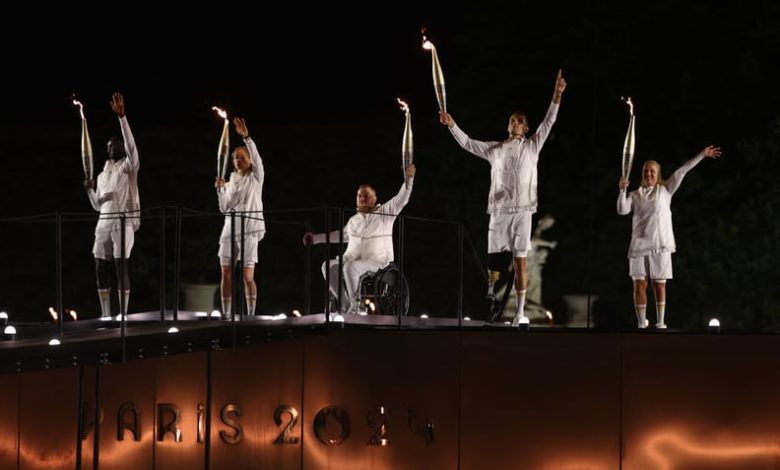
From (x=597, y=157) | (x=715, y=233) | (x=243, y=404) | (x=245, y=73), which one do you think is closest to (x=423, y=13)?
(x=245, y=73)

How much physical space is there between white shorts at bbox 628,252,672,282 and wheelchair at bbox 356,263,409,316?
192 cm

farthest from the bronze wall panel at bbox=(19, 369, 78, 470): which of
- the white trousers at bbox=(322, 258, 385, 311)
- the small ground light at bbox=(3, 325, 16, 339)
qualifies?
the white trousers at bbox=(322, 258, 385, 311)

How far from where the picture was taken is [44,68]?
26.3m

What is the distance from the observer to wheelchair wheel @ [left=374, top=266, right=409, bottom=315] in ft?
46.2

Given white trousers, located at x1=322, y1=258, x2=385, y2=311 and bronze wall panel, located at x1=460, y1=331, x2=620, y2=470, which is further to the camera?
white trousers, located at x1=322, y1=258, x2=385, y2=311

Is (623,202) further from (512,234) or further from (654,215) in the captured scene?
(512,234)

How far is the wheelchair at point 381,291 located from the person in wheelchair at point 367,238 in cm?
6

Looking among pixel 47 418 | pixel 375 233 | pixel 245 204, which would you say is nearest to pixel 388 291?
pixel 375 233

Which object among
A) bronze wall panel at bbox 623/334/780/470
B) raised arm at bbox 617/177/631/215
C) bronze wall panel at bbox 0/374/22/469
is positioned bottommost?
bronze wall panel at bbox 0/374/22/469

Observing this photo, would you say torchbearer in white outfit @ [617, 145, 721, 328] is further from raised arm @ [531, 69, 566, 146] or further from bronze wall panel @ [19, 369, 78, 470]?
bronze wall panel @ [19, 369, 78, 470]

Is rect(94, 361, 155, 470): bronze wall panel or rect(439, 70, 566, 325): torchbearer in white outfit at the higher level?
rect(439, 70, 566, 325): torchbearer in white outfit

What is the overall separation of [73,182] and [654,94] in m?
8.43

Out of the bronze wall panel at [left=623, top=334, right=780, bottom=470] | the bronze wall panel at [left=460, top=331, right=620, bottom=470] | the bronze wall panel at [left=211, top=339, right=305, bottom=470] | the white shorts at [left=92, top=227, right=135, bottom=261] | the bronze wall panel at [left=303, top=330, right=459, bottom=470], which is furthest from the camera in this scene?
the white shorts at [left=92, top=227, right=135, bottom=261]

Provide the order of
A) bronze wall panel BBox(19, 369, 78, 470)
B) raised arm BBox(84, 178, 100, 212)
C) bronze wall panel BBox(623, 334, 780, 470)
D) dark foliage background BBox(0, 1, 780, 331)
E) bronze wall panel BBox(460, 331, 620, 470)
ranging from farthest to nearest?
dark foliage background BBox(0, 1, 780, 331), bronze wall panel BBox(19, 369, 78, 470), raised arm BBox(84, 178, 100, 212), bronze wall panel BBox(460, 331, 620, 470), bronze wall panel BBox(623, 334, 780, 470)
